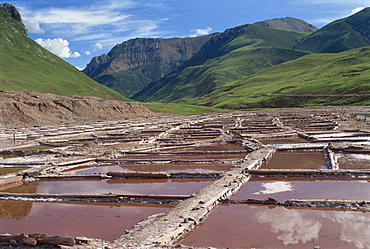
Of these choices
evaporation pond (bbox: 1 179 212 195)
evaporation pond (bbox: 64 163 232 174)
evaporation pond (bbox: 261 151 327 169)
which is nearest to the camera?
evaporation pond (bbox: 1 179 212 195)

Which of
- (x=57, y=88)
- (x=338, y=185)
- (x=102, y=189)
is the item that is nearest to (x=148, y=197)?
(x=102, y=189)

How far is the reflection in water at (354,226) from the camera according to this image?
12469mm

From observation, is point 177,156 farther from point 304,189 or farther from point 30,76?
point 30,76

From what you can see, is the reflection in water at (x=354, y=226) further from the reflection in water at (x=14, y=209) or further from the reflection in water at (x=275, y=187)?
the reflection in water at (x=14, y=209)

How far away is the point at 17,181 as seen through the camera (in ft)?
81.2

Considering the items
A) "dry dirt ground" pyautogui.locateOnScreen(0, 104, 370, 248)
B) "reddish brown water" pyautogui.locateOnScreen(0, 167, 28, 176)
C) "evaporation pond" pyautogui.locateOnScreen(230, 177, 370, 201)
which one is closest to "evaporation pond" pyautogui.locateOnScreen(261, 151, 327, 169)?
"dry dirt ground" pyautogui.locateOnScreen(0, 104, 370, 248)

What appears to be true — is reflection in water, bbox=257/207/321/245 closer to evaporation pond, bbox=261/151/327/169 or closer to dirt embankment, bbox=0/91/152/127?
evaporation pond, bbox=261/151/327/169

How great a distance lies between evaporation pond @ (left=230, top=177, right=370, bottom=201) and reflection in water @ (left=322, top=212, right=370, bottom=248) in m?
2.58

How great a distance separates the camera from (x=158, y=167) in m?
28.8

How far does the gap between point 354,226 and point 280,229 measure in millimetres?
2954

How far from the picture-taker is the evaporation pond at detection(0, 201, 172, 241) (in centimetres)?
1465

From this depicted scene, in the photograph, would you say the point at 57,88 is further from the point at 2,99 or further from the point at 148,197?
the point at 148,197

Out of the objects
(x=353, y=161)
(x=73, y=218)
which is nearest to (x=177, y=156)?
(x=353, y=161)

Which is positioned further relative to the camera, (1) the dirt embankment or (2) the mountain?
(2) the mountain
